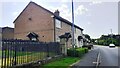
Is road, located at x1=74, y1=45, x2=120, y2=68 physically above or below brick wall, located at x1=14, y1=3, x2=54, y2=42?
below

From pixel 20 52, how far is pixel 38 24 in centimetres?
2388

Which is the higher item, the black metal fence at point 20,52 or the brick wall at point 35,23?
the brick wall at point 35,23

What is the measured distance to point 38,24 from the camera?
3728cm

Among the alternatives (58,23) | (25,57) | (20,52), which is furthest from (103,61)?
(58,23)

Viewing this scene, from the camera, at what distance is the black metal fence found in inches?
464

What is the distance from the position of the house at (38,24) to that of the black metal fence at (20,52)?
15.6 metres

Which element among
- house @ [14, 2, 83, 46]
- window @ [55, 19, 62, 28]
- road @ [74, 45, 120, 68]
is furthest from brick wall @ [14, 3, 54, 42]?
road @ [74, 45, 120, 68]

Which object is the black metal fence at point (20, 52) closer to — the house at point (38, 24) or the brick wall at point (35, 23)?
the house at point (38, 24)

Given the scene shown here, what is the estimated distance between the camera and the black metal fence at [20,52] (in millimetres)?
11789

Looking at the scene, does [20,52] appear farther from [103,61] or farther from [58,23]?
[58,23]

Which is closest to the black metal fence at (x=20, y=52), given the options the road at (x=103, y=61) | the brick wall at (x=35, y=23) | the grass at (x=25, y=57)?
the grass at (x=25, y=57)

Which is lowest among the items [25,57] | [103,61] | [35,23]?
[103,61]

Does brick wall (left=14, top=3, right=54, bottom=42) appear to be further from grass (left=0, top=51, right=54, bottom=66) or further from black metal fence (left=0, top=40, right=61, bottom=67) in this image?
grass (left=0, top=51, right=54, bottom=66)

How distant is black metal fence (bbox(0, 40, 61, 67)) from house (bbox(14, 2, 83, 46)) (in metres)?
15.6
